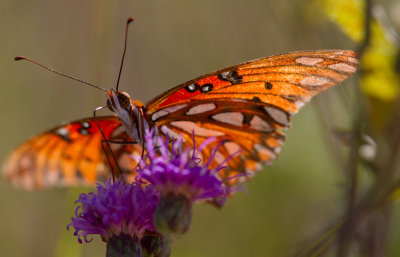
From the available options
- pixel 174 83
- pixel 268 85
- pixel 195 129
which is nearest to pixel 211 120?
pixel 195 129

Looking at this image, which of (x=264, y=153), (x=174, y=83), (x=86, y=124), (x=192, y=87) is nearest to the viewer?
(x=192, y=87)

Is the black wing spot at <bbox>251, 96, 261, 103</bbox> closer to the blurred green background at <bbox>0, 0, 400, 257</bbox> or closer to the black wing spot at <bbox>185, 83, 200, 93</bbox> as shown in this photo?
the black wing spot at <bbox>185, 83, 200, 93</bbox>

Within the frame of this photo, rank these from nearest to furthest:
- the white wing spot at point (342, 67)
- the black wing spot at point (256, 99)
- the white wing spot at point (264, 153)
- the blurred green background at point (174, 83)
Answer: the white wing spot at point (342, 67) < the black wing spot at point (256, 99) < the white wing spot at point (264, 153) < the blurred green background at point (174, 83)

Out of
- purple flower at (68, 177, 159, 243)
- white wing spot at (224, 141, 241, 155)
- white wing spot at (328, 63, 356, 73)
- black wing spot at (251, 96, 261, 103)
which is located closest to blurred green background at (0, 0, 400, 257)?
white wing spot at (224, 141, 241, 155)

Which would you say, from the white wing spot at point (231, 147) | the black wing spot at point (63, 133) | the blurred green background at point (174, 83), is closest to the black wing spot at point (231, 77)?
the white wing spot at point (231, 147)

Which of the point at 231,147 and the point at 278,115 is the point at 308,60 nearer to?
the point at 278,115

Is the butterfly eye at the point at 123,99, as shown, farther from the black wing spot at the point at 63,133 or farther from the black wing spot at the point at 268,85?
the black wing spot at the point at 268,85

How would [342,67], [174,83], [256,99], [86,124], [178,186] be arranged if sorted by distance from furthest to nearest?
[174,83] → [86,124] → [256,99] → [342,67] → [178,186]
